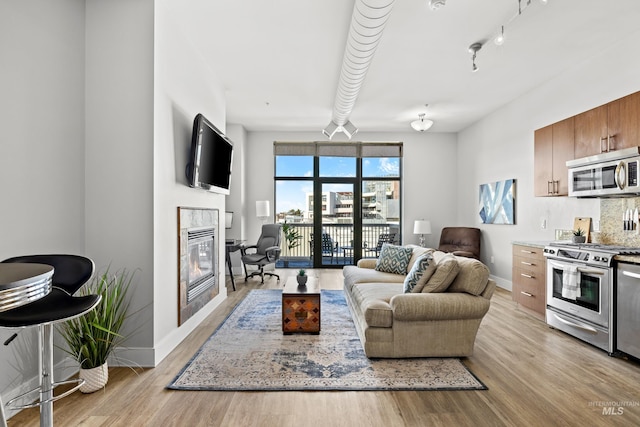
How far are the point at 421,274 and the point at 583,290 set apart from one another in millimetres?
1647

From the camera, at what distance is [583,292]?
3232 mm

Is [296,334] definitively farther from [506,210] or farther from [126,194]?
[506,210]

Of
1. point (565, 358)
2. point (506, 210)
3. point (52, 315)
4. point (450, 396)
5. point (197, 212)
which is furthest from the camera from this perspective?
point (506, 210)

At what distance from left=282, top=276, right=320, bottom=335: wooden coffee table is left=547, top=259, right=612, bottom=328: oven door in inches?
96.1

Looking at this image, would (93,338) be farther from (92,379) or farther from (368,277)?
(368,277)

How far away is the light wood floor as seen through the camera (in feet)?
6.53

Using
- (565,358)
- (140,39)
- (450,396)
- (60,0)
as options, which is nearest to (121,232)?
(140,39)

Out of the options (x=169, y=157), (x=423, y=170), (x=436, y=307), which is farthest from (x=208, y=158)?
(x=423, y=170)

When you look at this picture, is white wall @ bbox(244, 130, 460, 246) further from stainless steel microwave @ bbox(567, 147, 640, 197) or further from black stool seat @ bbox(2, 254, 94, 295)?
black stool seat @ bbox(2, 254, 94, 295)

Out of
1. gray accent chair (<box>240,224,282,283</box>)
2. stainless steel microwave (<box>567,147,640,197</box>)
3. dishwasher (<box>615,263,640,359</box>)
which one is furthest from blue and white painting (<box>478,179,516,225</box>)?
gray accent chair (<box>240,224,282,283</box>)

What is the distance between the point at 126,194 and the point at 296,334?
76.4 inches

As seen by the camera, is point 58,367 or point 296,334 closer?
point 58,367

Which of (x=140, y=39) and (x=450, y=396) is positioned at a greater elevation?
(x=140, y=39)

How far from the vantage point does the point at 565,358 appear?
2.88 meters
